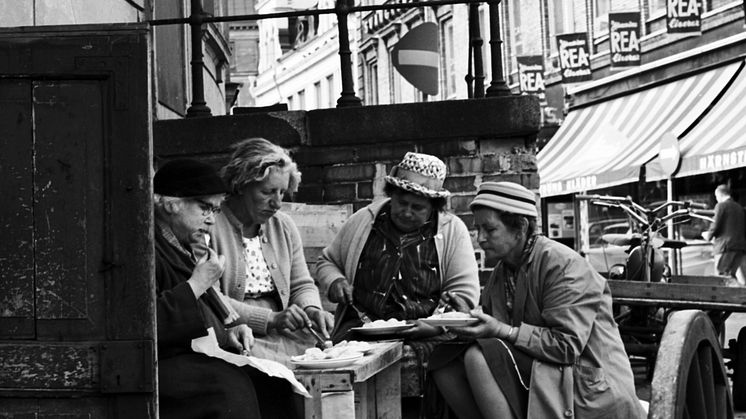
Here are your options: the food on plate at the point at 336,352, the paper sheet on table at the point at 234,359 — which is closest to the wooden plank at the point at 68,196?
the paper sheet on table at the point at 234,359

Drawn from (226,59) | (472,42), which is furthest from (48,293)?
(226,59)

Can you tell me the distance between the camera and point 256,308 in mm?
A: 5754

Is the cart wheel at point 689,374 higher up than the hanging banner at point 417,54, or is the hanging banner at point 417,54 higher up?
the hanging banner at point 417,54

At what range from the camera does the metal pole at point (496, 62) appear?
823cm

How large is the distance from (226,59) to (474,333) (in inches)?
415

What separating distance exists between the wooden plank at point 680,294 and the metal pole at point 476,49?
145cm

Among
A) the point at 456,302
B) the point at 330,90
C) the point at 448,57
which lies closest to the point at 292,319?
the point at 456,302

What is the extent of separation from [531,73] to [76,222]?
28459mm

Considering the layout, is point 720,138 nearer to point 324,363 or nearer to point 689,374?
point 689,374

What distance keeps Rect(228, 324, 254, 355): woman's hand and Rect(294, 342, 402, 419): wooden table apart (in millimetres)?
407

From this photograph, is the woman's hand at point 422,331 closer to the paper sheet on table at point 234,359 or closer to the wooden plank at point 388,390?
the wooden plank at point 388,390

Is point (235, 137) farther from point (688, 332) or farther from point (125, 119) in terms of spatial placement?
point (125, 119)

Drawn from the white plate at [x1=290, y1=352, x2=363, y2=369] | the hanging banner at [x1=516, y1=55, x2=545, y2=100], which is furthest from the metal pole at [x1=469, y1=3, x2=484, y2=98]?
the hanging banner at [x1=516, y1=55, x2=545, y2=100]

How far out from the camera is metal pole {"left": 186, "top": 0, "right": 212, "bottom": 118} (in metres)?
8.11
